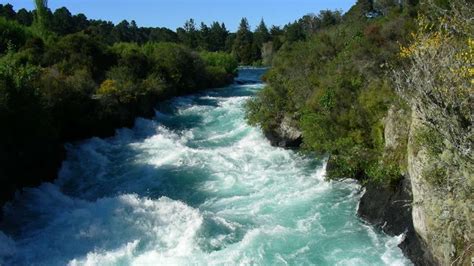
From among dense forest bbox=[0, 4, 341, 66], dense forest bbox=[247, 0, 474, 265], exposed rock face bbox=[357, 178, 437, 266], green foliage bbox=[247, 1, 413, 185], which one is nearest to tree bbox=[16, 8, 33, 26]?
dense forest bbox=[0, 4, 341, 66]

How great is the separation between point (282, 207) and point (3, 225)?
993cm

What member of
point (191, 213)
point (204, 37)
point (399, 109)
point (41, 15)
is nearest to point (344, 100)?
point (399, 109)

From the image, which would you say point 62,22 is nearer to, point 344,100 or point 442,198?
point 344,100

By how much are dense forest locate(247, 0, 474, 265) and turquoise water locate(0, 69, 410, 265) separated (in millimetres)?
1504

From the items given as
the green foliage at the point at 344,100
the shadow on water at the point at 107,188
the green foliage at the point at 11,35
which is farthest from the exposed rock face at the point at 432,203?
the green foliage at the point at 11,35

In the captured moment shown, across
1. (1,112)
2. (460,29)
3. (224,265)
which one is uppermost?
(460,29)

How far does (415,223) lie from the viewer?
12.4 m

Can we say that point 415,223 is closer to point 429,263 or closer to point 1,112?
point 429,263

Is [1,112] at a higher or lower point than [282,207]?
higher

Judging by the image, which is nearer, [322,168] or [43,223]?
[43,223]

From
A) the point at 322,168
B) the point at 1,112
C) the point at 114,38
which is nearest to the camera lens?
the point at 1,112

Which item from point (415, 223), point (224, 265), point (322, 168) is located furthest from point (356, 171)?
point (224, 265)

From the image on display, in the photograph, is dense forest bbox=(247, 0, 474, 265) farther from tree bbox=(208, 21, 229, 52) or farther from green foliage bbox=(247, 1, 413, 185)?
tree bbox=(208, 21, 229, 52)

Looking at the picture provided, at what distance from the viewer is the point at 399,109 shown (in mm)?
15492
